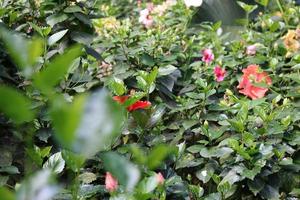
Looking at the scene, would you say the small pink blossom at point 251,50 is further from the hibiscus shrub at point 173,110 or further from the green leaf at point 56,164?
the green leaf at point 56,164

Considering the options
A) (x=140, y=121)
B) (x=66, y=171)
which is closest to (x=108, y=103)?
(x=140, y=121)

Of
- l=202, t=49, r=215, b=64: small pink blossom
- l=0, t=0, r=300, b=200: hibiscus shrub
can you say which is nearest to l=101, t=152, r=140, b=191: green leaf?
l=0, t=0, r=300, b=200: hibiscus shrub

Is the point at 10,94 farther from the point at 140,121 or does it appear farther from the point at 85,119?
the point at 140,121

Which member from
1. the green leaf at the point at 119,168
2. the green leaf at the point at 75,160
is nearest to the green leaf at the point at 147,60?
the green leaf at the point at 75,160

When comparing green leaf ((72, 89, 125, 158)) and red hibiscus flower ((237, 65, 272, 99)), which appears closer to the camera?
green leaf ((72, 89, 125, 158))

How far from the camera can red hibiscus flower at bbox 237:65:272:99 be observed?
200cm

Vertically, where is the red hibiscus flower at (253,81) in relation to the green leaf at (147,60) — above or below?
below

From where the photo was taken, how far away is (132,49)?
2.13 meters

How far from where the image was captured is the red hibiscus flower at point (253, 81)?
2.00m

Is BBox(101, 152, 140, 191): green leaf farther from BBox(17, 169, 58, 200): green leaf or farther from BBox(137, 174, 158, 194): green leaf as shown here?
BBox(137, 174, 158, 194): green leaf

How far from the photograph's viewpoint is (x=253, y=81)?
6.59ft

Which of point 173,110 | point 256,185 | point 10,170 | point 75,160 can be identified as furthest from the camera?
point 173,110

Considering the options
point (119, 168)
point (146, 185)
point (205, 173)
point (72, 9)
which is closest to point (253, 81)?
point (205, 173)

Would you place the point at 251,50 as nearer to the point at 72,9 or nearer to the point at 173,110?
the point at 173,110
